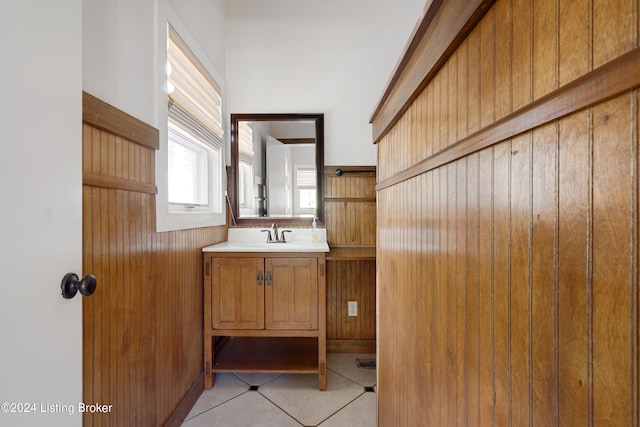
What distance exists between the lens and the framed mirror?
87.4 inches

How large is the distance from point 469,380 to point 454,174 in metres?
0.41

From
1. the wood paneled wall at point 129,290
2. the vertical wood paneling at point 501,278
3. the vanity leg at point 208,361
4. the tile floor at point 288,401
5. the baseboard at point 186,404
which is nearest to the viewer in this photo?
the vertical wood paneling at point 501,278

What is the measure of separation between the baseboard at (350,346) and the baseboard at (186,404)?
37.8 inches

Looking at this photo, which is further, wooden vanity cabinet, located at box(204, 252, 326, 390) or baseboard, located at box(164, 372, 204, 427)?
wooden vanity cabinet, located at box(204, 252, 326, 390)

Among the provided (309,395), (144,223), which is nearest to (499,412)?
(144,223)

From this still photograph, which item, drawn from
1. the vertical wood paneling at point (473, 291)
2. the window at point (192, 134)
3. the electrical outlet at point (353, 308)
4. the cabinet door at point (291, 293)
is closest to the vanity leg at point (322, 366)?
the cabinet door at point (291, 293)

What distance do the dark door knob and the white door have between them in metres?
0.01

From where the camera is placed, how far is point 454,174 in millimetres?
575

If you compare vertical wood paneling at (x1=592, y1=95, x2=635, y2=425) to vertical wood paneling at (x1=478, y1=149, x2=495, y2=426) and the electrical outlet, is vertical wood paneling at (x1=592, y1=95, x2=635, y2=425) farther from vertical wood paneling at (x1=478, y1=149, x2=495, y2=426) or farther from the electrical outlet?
the electrical outlet

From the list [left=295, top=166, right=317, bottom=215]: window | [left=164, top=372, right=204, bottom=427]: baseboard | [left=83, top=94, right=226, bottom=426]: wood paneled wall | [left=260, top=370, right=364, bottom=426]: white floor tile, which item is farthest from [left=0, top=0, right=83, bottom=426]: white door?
[left=295, top=166, right=317, bottom=215]: window

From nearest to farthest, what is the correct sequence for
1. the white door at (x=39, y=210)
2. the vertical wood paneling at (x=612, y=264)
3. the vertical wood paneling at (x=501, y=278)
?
the vertical wood paneling at (x=612, y=264) < the vertical wood paneling at (x=501, y=278) < the white door at (x=39, y=210)

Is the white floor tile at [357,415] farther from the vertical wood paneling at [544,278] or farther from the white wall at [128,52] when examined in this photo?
→ the white wall at [128,52]

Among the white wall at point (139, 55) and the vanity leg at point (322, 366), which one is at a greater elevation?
the white wall at point (139, 55)

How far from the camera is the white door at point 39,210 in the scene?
53cm
